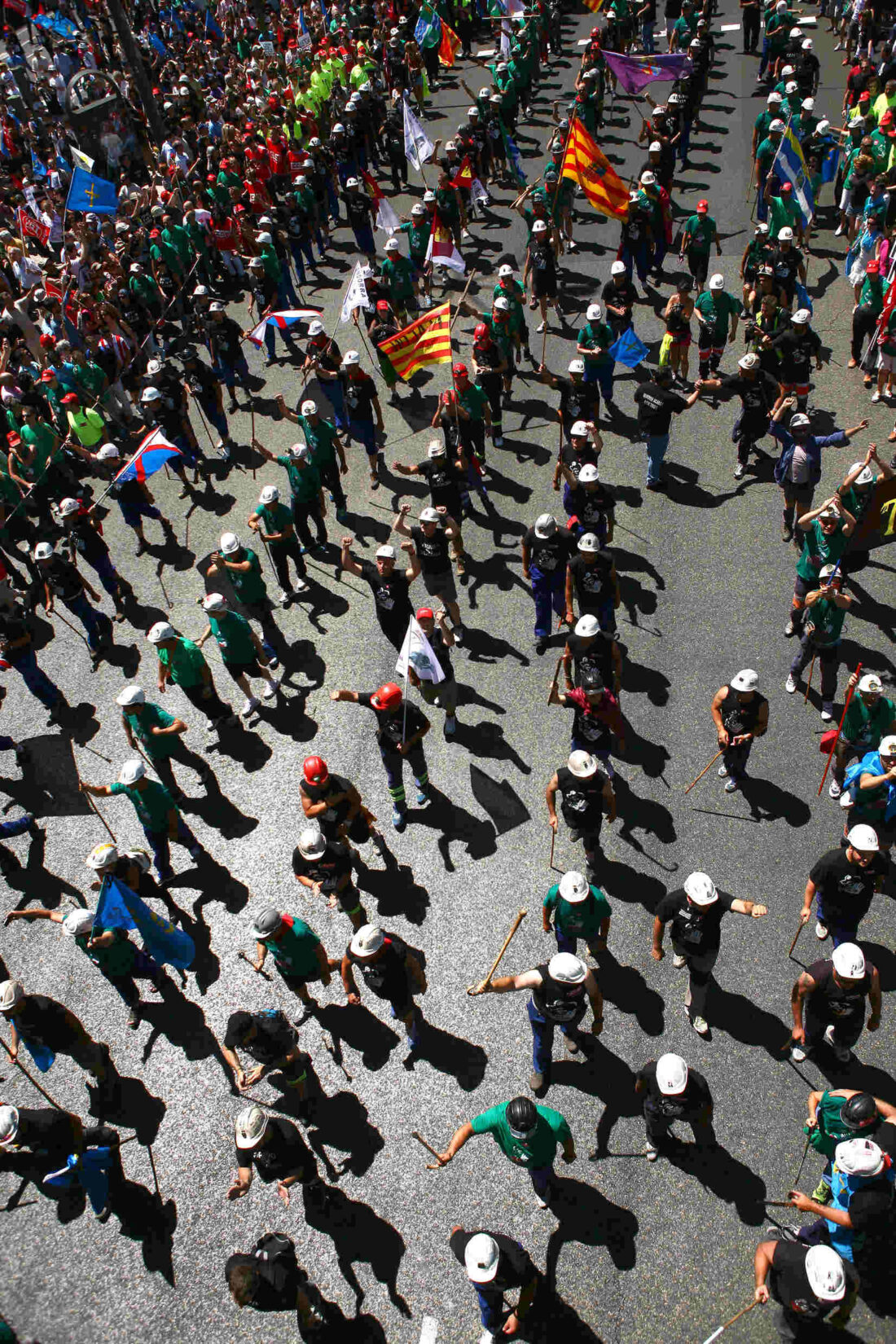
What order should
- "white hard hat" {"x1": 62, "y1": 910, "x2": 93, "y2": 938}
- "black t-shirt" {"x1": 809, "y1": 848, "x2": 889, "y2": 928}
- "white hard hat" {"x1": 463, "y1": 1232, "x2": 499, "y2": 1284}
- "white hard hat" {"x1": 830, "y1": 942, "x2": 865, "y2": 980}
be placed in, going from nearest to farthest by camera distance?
1. "white hard hat" {"x1": 463, "y1": 1232, "x2": 499, "y2": 1284}
2. "white hard hat" {"x1": 830, "y1": 942, "x2": 865, "y2": 980}
3. "black t-shirt" {"x1": 809, "y1": 848, "x2": 889, "y2": 928}
4. "white hard hat" {"x1": 62, "y1": 910, "x2": 93, "y2": 938}

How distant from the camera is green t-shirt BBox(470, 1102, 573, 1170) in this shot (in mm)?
5828

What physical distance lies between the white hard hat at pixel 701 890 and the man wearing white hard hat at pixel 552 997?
3.14 ft

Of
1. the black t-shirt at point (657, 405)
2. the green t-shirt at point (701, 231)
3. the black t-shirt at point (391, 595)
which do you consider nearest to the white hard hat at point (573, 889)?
the black t-shirt at point (391, 595)

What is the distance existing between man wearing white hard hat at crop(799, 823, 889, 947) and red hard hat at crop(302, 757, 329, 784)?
13.5 feet

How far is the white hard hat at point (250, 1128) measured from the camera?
5887mm

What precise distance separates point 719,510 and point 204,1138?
982cm

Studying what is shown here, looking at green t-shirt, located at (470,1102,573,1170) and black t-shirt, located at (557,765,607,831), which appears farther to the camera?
black t-shirt, located at (557,765,607,831)

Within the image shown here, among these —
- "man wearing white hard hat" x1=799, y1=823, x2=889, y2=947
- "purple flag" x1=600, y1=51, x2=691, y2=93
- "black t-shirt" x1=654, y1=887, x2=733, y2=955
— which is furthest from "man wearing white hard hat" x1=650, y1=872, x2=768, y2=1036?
"purple flag" x1=600, y1=51, x2=691, y2=93

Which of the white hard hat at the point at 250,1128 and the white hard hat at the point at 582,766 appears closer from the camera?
the white hard hat at the point at 250,1128

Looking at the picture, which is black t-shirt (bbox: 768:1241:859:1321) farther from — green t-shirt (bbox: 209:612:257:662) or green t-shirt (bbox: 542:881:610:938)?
green t-shirt (bbox: 209:612:257:662)

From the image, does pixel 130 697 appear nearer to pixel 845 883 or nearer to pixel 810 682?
pixel 845 883

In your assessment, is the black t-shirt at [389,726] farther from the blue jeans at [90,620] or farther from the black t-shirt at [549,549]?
the blue jeans at [90,620]

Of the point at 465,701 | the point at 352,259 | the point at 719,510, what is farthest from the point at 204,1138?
the point at 352,259

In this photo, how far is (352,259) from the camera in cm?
2136
